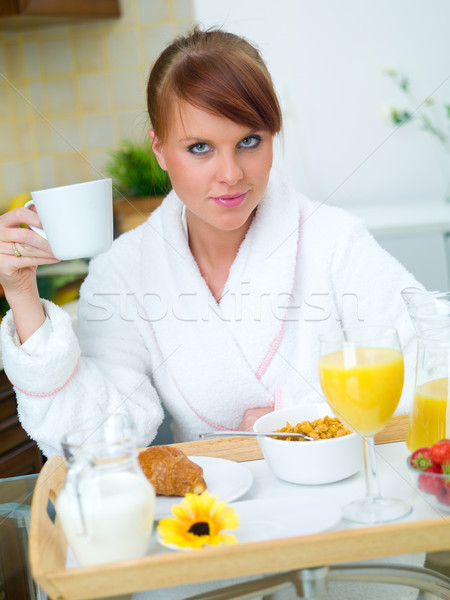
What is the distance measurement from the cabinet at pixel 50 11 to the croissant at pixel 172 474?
2011mm

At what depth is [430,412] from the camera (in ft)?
2.81

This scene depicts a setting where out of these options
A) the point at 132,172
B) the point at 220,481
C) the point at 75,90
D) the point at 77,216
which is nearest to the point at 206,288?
the point at 77,216

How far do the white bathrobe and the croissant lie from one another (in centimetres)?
44

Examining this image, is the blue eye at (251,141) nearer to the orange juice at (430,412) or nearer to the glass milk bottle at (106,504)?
the orange juice at (430,412)

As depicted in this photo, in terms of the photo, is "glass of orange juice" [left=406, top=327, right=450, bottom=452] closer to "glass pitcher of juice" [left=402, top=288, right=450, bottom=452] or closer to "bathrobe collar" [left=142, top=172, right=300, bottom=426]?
"glass pitcher of juice" [left=402, top=288, right=450, bottom=452]

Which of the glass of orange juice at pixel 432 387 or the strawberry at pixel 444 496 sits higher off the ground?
the glass of orange juice at pixel 432 387

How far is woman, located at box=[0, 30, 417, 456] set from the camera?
3.92 ft

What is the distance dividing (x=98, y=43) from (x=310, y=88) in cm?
88

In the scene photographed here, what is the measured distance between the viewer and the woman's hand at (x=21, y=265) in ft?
3.77

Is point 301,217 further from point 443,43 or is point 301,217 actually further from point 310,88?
point 443,43

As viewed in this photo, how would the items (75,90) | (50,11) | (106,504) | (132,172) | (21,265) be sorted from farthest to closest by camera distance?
(75,90) → (132,172) → (50,11) → (21,265) → (106,504)

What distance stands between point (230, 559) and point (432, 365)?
1.16 ft

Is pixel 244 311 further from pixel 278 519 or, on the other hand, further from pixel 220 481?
pixel 278 519

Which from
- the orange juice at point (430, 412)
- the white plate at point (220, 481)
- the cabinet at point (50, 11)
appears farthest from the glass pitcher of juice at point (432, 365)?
the cabinet at point (50, 11)
